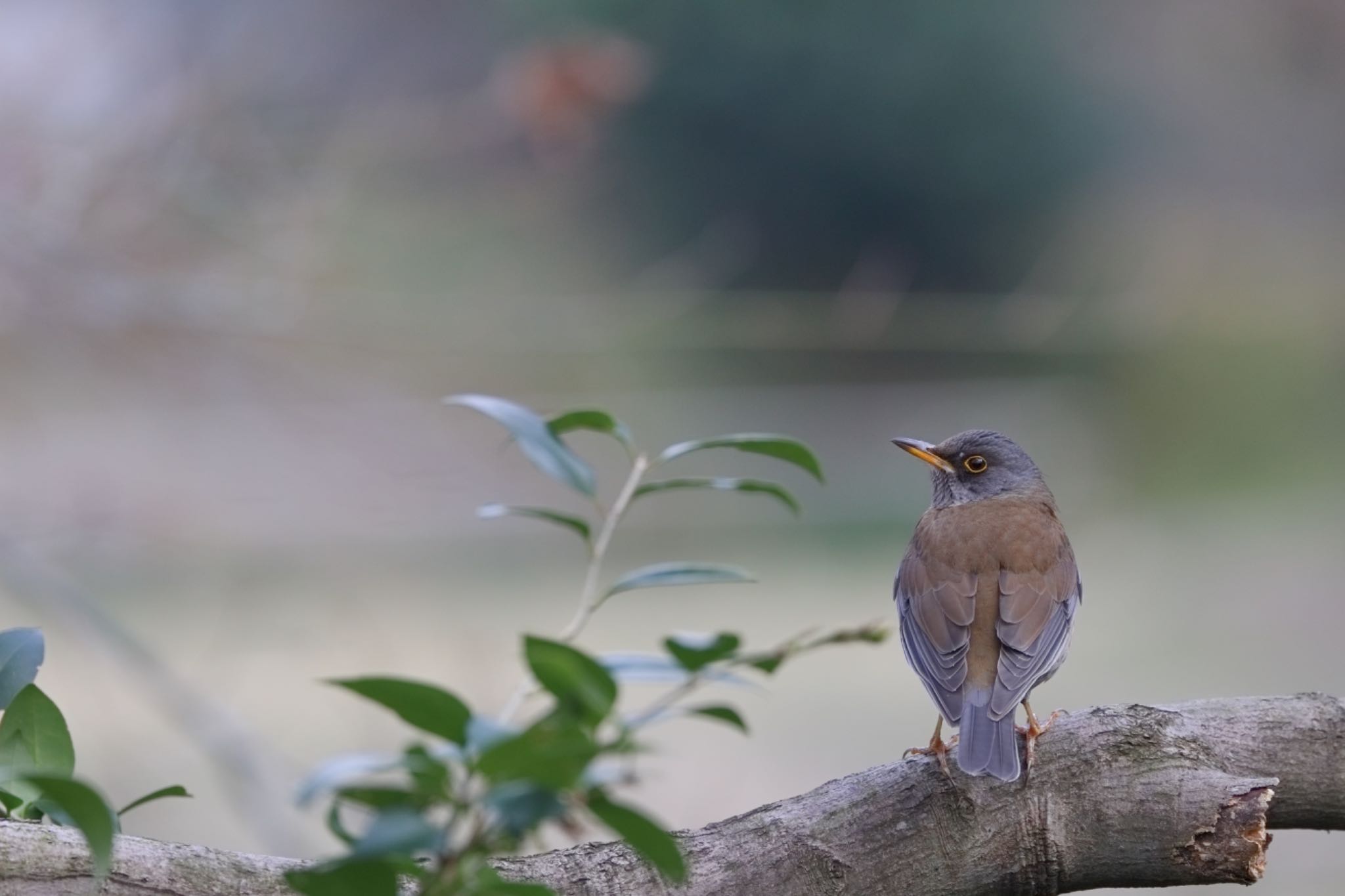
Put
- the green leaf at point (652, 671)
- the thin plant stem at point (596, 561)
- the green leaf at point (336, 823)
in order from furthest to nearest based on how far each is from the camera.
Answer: the thin plant stem at point (596, 561) → the green leaf at point (336, 823) → the green leaf at point (652, 671)

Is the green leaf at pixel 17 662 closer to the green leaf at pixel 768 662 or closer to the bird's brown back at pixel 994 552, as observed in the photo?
the green leaf at pixel 768 662

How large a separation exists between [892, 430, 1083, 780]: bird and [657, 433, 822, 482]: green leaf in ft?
2.16

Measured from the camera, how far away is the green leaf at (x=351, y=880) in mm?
933

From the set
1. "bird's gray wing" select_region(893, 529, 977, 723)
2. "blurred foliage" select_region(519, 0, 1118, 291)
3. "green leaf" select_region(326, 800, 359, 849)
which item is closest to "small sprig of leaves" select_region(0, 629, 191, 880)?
"green leaf" select_region(326, 800, 359, 849)

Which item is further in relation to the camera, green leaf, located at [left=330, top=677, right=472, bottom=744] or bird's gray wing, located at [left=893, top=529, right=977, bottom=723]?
bird's gray wing, located at [left=893, top=529, right=977, bottom=723]

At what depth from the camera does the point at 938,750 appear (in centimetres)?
204

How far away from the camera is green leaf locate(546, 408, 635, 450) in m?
1.72

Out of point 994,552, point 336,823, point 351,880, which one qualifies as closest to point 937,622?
point 994,552

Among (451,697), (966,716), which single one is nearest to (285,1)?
(966,716)

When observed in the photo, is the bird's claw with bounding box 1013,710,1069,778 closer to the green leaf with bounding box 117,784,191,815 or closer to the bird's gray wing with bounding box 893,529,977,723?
the bird's gray wing with bounding box 893,529,977,723

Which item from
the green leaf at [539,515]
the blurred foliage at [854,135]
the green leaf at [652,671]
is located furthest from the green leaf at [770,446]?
the blurred foliage at [854,135]

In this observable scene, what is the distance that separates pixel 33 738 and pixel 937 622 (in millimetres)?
1755

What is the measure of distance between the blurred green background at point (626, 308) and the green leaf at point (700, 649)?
27 centimetres

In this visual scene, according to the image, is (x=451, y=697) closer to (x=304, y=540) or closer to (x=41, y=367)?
(x=41, y=367)
